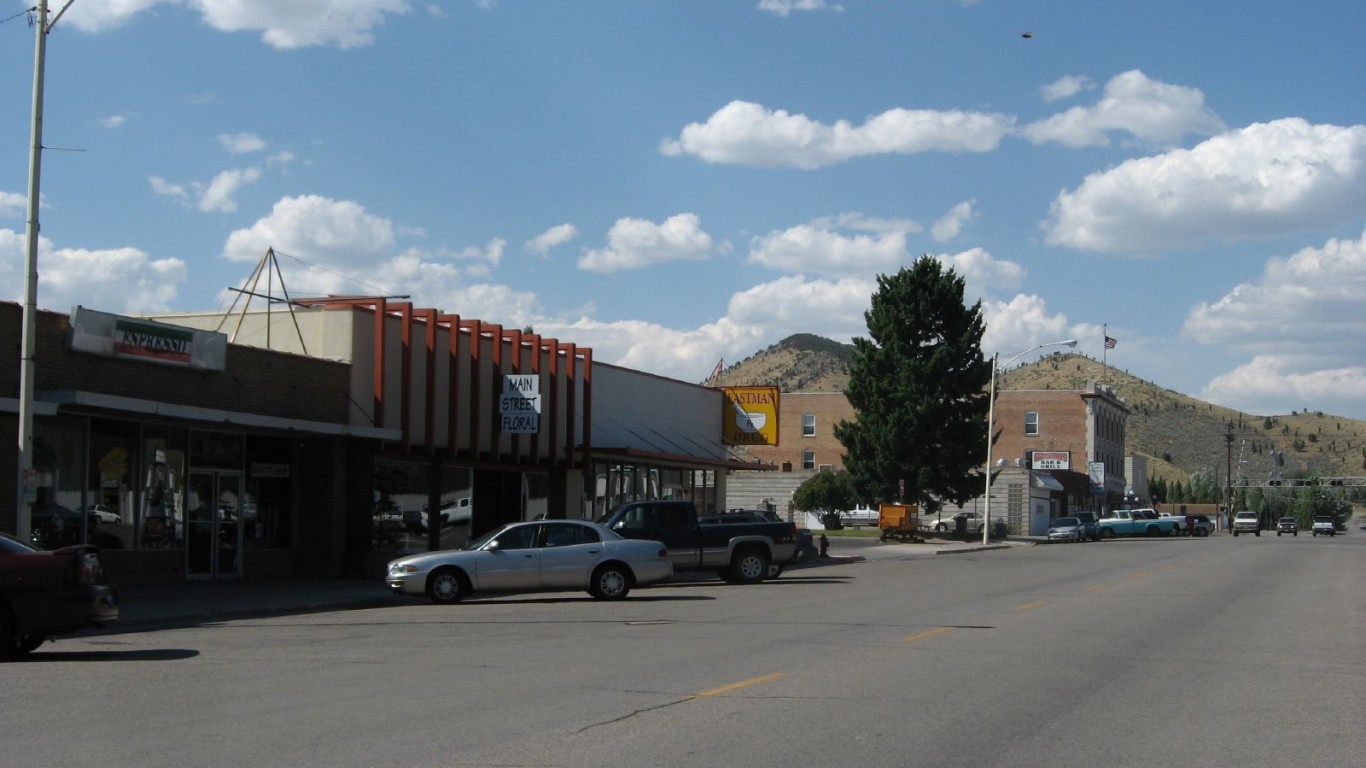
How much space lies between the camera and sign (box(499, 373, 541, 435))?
1250 inches

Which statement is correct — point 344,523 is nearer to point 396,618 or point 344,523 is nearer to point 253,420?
point 253,420

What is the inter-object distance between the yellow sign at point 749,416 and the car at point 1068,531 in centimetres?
2744

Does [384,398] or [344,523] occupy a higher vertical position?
[384,398]

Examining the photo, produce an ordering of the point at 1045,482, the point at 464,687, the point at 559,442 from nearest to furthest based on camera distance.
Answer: the point at 464,687 < the point at 559,442 < the point at 1045,482

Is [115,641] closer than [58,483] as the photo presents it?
Yes

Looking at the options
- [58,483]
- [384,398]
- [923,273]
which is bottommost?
[58,483]

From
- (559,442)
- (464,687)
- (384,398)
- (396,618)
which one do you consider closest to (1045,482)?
(559,442)

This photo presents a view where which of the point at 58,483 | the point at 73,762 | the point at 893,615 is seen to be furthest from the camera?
the point at 58,483

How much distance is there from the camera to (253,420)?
24469 mm

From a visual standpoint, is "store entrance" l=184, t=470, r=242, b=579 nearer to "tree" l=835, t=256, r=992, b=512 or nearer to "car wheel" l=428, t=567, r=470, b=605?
"car wheel" l=428, t=567, r=470, b=605

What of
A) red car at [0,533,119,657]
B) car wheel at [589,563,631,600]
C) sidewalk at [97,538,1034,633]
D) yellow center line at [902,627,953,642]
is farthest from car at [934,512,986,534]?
red car at [0,533,119,657]

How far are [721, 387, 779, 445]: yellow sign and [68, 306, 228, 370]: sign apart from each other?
2400cm

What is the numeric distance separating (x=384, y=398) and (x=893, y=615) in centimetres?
1375

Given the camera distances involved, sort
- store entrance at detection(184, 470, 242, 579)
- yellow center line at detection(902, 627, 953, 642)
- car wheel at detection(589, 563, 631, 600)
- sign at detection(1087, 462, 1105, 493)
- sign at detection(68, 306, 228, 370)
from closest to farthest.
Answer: yellow center line at detection(902, 627, 953, 642)
sign at detection(68, 306, 228, 370)
car wheel at detection(589, 563, 631, 600)
store entrance at detection(184, 470, 242, 579)
sign at detection(1087, 462, 1105, 493)
